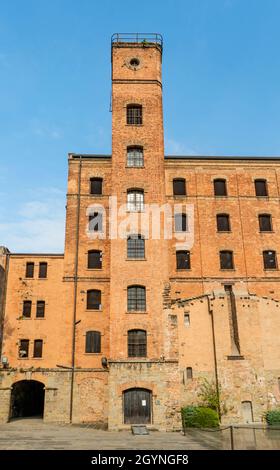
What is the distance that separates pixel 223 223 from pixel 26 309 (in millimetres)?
15226

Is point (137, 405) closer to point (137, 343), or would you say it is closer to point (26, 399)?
point (137, 343)

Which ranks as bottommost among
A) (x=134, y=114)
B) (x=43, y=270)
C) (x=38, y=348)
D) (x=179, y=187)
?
(x=38, y=348)

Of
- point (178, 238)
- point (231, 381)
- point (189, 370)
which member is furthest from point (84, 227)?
point (231, 381)

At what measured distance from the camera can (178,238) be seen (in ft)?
96.1

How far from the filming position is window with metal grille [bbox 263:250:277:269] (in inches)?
1145

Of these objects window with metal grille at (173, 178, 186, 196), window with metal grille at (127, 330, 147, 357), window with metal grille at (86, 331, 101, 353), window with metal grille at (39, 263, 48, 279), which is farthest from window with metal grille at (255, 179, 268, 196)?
window with metal grille at (39, 263, 48, 279)

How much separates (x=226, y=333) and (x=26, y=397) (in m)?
14.5

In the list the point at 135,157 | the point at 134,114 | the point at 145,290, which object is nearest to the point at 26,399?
the point at 145,290

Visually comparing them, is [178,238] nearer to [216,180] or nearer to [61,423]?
[216,180]

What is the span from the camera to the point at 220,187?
3112 cm

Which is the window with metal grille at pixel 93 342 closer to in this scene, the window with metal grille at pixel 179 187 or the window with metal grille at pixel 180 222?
the window with metal grille at pixel 180 222

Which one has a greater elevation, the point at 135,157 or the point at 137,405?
the point at 135,157

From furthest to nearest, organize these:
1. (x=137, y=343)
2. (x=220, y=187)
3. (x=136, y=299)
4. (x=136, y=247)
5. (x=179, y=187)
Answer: (x=220, y=187), (x=179, y=187), (x=136, y=247), (x=136, y=299), (x=137, y=343)

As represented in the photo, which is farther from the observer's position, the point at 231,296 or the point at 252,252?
the point at 252,252
